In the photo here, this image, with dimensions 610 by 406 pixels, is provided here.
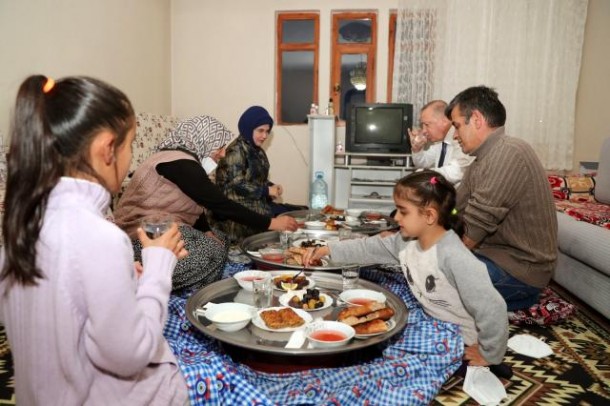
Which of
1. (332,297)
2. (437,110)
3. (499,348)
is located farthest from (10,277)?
(437,110)

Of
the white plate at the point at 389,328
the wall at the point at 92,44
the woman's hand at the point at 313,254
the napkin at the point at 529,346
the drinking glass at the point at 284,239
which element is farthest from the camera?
the wall at the point at 92,44

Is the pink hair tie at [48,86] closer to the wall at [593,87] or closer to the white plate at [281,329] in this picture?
the white plate at [281,329]

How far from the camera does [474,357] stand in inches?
77.3

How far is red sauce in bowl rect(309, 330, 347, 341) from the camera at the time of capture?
5.04 feet

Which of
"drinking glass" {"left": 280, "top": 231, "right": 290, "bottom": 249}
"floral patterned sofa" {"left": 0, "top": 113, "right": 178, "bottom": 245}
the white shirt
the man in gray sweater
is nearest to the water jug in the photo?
the white shirt

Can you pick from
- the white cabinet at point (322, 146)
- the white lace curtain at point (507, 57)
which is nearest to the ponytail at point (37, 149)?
the white cabinet at point (322, 146)

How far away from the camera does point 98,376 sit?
102 centimetres

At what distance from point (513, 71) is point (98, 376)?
5941mm

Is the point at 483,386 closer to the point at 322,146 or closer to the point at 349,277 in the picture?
the point at 349,277

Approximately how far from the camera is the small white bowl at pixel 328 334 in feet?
4.90

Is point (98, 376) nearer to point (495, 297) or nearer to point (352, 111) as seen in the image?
point (495, 297)

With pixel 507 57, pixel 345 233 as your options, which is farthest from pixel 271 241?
pixel 507 57

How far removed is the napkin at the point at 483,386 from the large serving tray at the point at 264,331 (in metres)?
0.44

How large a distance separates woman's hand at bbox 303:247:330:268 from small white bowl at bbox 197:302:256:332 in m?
0.54
